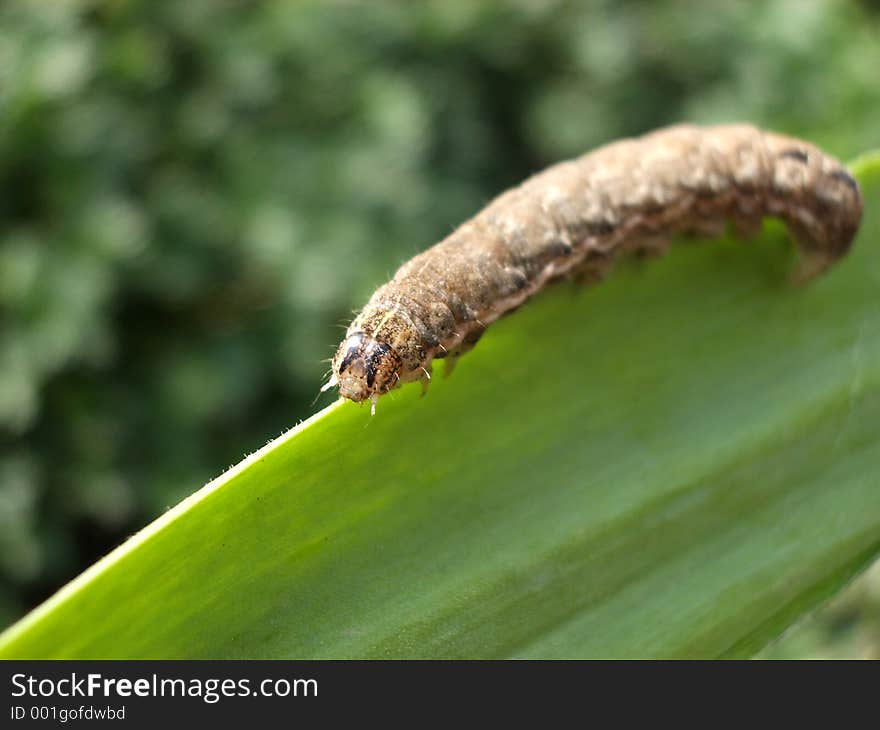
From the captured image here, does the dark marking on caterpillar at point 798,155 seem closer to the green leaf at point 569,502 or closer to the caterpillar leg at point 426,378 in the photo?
the green leaf at point 569,502

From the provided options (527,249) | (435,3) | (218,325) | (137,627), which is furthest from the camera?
(435,3)

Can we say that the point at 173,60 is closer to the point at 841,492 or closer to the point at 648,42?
the point at 648,42

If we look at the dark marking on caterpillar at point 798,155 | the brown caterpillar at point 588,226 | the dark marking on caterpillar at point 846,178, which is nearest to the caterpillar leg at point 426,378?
the brown caterpillar at point 588,226

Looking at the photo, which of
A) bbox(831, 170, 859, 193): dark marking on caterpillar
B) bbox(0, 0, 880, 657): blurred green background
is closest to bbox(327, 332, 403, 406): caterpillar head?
bbox(831, 170, 859, 193): dark marking on caterpillar

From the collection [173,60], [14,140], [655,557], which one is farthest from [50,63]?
[655,557]

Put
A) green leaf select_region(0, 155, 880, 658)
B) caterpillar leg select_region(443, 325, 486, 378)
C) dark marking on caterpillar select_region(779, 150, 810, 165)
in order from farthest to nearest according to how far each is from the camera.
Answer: dark marking on caterpillar select_region(779, 150, 810, 165), caterpillar leg select_region(443, 325, 486, 378), green leaf select_region(0, 155, 880, 658)

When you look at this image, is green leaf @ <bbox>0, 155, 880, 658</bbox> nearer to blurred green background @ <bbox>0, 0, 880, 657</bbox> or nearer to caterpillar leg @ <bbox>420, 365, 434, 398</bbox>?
caterpillar leg @ <bbox>420, 365, 434, 398</bbox>
